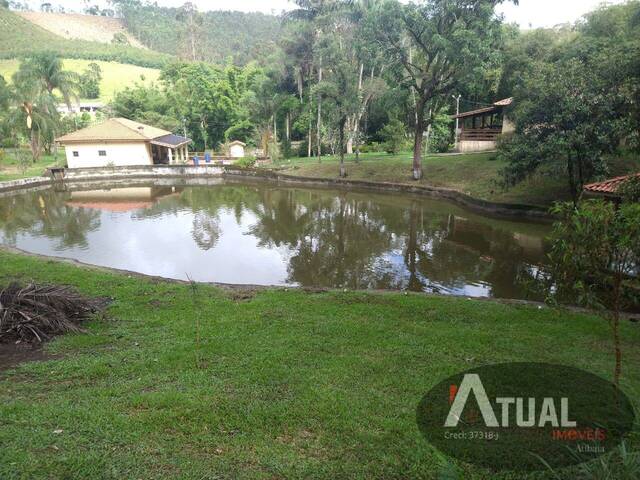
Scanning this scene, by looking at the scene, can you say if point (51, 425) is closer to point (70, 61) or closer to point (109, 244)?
point (109, 244)

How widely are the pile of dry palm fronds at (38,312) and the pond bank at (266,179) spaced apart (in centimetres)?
1739

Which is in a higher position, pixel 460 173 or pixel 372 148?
pixel 372 148

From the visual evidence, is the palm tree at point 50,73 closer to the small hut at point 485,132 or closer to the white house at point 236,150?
the white house at point 236,150

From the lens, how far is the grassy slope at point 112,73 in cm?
7400

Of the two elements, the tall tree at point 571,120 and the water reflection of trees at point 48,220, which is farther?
the water reflection of trees at point 48,220

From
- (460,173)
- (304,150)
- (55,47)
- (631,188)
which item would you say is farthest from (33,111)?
(55,47)

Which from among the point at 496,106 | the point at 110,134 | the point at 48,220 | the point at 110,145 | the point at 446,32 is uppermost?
the point at 446,32

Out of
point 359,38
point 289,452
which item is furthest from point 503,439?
point 359,38

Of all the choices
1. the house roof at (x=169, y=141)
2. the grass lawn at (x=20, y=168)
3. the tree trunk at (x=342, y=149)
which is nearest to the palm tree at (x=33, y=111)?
the grass lawn at (x=20, y=168)

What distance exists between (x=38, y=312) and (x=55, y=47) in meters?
104

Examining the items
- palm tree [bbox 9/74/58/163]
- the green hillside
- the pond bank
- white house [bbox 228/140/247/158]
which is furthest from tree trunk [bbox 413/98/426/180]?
the green hillside

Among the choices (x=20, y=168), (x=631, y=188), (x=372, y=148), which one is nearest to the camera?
(x=631, y=188)

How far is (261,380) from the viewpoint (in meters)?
5.18

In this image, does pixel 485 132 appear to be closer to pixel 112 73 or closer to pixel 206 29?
pixel 112 73
